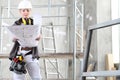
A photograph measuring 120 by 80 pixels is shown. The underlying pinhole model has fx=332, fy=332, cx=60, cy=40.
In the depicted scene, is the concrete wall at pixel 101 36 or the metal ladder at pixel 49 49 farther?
the metal ladder at pixel 49 49

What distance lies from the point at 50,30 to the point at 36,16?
3.98 meters

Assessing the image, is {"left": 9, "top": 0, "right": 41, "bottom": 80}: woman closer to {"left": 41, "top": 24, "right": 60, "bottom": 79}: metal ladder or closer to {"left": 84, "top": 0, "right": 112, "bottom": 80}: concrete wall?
{"left": 84, "top": 0, "right": 112, "bottom": 80}: concrete wall

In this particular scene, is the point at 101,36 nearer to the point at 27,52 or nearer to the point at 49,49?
the point at 49,49

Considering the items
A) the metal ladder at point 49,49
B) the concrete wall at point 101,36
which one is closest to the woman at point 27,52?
the concrete wall at point 101,36

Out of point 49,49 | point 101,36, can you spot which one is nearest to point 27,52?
point 101,36

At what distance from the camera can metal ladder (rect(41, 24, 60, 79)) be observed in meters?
6.78

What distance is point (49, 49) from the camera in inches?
269

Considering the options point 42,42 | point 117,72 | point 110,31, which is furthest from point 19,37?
point 42,42

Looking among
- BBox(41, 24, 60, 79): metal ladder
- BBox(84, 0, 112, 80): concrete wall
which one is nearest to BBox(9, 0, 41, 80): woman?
BBox(84, 0, 112, 80): concrete wall

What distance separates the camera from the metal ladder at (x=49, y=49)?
678 centimetres

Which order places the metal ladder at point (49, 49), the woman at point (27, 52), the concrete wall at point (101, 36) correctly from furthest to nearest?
the metal ladder at point (49, 49)
the concrete wall at point (101, 36)
the woman at point (27, 52)

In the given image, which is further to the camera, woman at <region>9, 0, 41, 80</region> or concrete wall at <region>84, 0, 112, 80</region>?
concrete wall at <region>84, 0, 112, 80</region>

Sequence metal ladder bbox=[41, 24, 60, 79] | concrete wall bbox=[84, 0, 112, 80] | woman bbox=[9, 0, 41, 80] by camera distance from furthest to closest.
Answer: metal ladder bbox=[41, 24, 60, 79], concrete wall bbox=[84, 0, 112, 80], woman bbox=[9, 0, 41, 80]

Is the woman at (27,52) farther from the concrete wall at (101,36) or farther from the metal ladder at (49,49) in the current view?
the metal ladder at (49,49)
